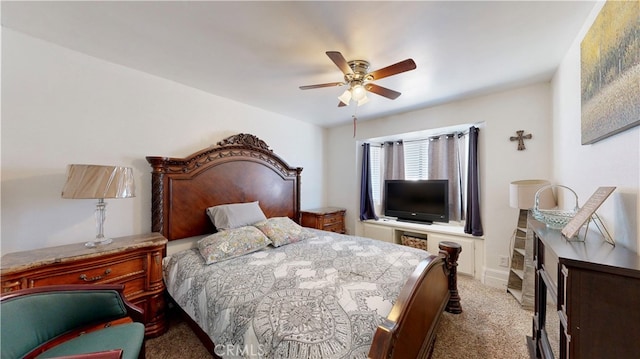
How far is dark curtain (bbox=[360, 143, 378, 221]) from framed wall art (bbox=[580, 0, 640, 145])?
293 centimetres

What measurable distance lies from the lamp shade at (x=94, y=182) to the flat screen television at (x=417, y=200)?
3721 millimetres

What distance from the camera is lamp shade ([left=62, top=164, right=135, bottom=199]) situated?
1715 millimetres

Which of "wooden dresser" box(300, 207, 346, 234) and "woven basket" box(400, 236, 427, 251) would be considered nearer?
"woven basket" box(400, 236, 427, 251)

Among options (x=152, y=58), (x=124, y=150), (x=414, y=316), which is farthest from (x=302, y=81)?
(x=414, y=316)

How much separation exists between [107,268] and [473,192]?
4064 millimetres

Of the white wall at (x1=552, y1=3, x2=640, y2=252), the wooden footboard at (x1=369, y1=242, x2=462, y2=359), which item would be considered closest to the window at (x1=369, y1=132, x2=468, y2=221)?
the white wall at (x1=552, y1=3, x2=640, y2=252)

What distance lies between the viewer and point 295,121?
13.4 feet

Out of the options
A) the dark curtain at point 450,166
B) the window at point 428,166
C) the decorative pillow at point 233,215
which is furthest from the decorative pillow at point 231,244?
the dark curtain at point 450,166

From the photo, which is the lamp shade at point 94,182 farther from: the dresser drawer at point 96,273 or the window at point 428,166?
the window at point 428,166

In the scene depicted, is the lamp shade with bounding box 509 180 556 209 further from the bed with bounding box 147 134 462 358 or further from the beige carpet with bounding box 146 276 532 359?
the beige carpet with bounding box 146 276 532 359

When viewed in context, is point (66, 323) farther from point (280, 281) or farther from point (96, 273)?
point (280, 281)

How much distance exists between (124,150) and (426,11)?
2854 millimetres

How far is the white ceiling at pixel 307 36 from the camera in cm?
150

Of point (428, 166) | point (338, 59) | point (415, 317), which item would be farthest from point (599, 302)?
point (428, 166)
